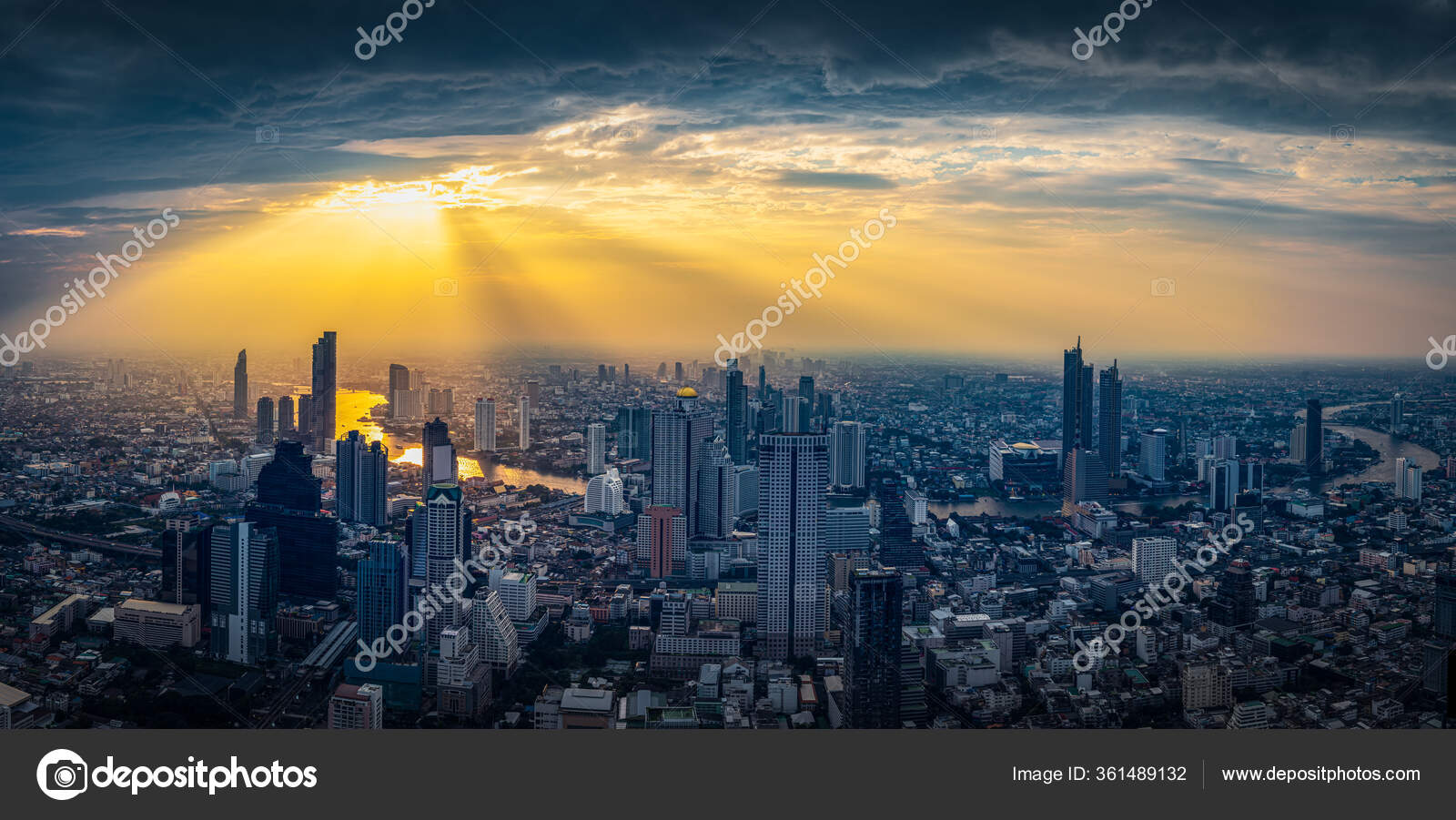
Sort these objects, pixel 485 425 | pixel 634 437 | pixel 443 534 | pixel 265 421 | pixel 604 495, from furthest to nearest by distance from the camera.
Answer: pixel 634 437, pixel 604 495, pixel 485 425, pixel 265 421, pixel 443 534

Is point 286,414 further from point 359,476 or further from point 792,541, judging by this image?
point 792,541

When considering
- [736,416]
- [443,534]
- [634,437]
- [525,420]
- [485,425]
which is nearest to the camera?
[443,534]

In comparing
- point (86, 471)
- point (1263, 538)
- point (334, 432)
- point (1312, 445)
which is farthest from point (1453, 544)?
point (86, 471)

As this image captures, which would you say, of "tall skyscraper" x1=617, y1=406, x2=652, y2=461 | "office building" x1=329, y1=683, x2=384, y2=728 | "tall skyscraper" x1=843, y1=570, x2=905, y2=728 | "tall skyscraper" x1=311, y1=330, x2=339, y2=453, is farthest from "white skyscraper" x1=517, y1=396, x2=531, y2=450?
"tall skyscraper" x1=843, y1=570, x2=905, y2=728

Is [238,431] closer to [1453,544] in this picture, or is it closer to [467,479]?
[467,479]

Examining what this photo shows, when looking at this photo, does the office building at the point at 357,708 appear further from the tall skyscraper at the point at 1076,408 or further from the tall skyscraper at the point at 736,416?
the tall skyscraper at the point at 1076,408

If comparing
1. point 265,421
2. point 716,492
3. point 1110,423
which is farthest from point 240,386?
point 1110,423

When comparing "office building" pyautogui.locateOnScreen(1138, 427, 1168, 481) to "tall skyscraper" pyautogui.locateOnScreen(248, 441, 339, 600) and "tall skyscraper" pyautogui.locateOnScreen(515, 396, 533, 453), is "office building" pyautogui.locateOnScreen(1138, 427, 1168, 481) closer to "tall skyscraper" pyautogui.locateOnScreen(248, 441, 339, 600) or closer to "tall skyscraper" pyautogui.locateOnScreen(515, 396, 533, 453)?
"tall skyscraper" pyautogui.locateOnScreen(515, 396, 533, 453)
